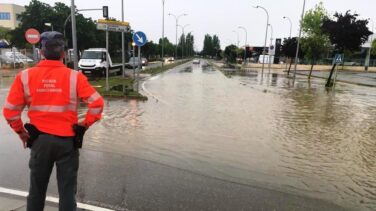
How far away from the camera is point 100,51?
27.2 metres

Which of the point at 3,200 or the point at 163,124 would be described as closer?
the point at 3,200

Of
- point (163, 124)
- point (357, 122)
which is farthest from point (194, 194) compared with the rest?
point (357, 122)

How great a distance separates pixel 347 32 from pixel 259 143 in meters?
22.7

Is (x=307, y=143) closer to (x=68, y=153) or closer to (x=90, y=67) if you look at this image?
(x=68, y=153)

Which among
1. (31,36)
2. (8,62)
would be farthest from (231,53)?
(31,36)

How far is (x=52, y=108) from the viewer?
10.4 feet

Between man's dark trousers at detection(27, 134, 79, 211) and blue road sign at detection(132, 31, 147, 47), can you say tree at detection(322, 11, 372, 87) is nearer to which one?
blue road sign at detection(132, 31, 147, 47)

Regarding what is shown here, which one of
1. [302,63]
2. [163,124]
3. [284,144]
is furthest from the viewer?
[302,63]

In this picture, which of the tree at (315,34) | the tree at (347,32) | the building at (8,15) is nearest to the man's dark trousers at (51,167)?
the tree at (347,32)

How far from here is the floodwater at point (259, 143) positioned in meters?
5.54

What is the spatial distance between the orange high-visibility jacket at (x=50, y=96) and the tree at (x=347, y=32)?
2653cm

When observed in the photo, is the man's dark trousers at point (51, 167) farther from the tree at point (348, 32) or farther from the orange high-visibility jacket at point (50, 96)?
Result: the tree at point (348, 32)

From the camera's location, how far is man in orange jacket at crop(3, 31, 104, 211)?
313 centimetres

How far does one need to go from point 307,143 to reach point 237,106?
5.90m
